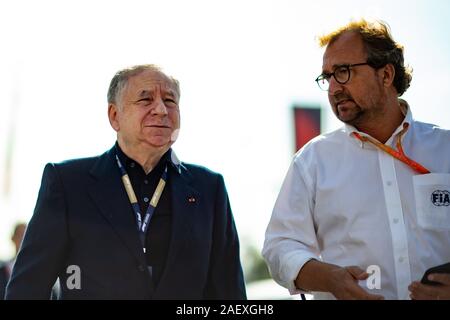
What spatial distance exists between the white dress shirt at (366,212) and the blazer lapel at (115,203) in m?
0.83

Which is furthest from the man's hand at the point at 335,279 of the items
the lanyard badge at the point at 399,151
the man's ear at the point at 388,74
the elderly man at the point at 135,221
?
the man's ear at the point at 388,74

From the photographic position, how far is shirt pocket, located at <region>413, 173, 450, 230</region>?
181 inches

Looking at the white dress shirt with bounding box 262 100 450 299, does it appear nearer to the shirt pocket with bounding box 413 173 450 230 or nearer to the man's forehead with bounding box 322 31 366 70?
the shirt pocket with bounding box 413 173 450 230

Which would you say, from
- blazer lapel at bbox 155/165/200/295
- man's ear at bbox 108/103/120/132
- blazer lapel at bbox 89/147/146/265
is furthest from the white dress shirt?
man's ear at bbox 108/103/120/132

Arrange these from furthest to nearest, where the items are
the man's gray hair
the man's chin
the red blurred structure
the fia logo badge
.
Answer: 1. the red blurred structure
2. the man's gray hair
3. the man's chin
4. the fia logo badge

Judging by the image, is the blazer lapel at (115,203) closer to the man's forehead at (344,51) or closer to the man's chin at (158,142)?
the man's chin at (158,142)

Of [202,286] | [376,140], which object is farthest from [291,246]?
[376,140]

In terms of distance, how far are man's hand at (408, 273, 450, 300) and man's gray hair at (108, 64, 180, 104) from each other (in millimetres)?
1943

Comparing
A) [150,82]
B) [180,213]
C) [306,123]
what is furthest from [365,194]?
[306,123]

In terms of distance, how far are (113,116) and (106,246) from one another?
0.95 m

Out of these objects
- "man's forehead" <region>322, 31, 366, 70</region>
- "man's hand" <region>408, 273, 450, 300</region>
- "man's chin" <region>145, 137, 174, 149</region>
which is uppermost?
"man's forehead" <region>322, 31, 366, 70</region>

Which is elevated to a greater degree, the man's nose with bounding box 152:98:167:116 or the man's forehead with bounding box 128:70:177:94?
the man's forehead with bounding box 128:70:177:94

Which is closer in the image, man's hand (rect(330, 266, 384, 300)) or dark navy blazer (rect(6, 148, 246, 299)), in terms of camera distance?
man's hand (rect(330, 266, 384, 300))

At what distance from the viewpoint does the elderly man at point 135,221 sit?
4.48 m
